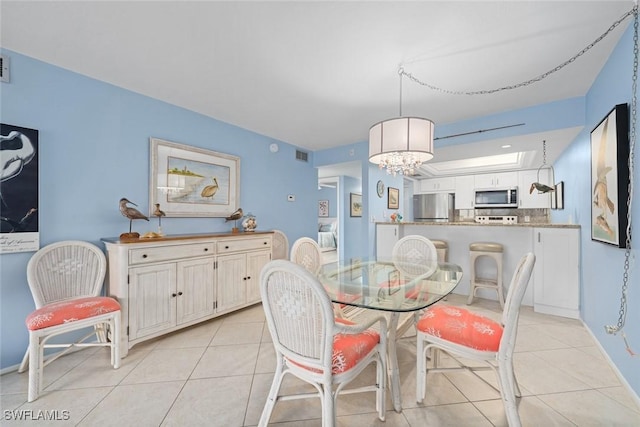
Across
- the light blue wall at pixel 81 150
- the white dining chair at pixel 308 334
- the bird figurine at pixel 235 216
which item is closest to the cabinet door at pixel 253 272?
the bird figurine at pixel 235 216

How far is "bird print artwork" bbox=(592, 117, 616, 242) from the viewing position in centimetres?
182

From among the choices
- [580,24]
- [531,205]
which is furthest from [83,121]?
[531,205]

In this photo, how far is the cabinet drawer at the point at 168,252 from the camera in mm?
2176

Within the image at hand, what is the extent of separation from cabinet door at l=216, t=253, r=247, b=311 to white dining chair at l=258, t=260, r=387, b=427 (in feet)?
5.53

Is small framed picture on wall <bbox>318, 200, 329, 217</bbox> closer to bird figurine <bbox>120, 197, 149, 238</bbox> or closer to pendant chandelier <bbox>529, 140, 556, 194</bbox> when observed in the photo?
pendant chandelier <bbox>529, 140, 556, 194</bbox>

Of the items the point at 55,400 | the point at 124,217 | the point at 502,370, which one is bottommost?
the point at 55,400

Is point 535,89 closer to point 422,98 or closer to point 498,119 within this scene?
point 498,119

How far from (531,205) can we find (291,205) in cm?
470

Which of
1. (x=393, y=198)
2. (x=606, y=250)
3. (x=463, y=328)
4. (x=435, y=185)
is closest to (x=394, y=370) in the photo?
(x=463, y=328)

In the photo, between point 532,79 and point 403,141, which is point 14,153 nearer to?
point 403,141

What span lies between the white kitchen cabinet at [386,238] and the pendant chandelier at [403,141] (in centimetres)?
217

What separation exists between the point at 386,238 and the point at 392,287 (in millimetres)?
2523

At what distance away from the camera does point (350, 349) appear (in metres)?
1.29

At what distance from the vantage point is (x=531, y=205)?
16.8ft
